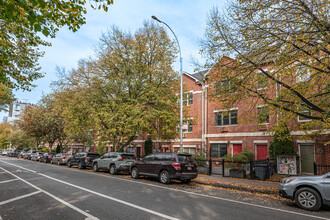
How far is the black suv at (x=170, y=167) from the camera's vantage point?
11.4m

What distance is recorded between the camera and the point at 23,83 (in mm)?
12492

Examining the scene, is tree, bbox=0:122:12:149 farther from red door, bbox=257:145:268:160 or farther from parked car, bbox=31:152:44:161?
red door, bbox=257:145:268:160

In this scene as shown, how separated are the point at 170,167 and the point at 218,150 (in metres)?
12.5

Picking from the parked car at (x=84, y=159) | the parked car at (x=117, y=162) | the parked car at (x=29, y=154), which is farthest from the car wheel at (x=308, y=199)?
the parked car at (x=29, y=154)

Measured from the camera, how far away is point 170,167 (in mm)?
11570

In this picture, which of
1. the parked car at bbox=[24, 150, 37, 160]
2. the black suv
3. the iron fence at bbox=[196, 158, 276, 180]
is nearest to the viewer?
the black suv

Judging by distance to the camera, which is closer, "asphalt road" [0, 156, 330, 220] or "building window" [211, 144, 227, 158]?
"asphalt road" [0, 156, 330, 220]

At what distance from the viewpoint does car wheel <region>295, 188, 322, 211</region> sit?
6766 mm

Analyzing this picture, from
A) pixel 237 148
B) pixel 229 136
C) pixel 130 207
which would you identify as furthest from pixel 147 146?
pixel 130 207

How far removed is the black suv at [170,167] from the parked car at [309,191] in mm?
5172

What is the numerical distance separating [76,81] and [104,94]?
3.51 meters

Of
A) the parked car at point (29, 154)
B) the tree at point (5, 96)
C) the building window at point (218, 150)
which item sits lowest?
the parked car at point (29, 154)

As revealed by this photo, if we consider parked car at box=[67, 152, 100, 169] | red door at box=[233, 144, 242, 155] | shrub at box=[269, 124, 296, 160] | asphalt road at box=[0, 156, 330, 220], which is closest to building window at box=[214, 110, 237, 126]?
red door at box=[233, 144, 242, 155]

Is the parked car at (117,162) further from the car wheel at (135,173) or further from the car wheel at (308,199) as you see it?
the car wheel at (308,199)
